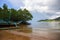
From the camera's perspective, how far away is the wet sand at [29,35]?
188 centimetres

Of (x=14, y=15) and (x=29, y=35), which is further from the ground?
(x=14, y=15)

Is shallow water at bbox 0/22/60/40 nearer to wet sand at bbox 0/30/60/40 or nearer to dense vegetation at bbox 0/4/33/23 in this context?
wet sand at bbox 0/30/60/40

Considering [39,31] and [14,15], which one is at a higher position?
[14,15]

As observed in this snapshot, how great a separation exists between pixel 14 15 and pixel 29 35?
0.37 m

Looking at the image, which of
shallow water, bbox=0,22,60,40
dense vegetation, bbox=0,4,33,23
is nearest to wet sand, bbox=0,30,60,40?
shallow water, bbox=0,22,60,40

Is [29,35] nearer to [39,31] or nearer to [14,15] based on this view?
[39,31]

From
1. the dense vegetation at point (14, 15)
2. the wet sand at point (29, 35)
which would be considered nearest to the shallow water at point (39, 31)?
the wet sand at point (29, 35)

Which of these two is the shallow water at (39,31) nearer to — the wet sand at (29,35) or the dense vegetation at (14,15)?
the wet sand at (29,35)

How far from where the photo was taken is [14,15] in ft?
6.41

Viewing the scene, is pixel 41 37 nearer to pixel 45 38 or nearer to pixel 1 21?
pixel 45 38

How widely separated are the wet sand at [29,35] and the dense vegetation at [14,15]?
192 millimetres

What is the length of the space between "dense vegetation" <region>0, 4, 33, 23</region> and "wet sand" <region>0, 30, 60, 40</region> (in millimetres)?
192

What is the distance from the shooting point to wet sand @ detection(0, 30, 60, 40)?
6.17 ft

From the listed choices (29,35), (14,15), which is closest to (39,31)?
(29,35)
